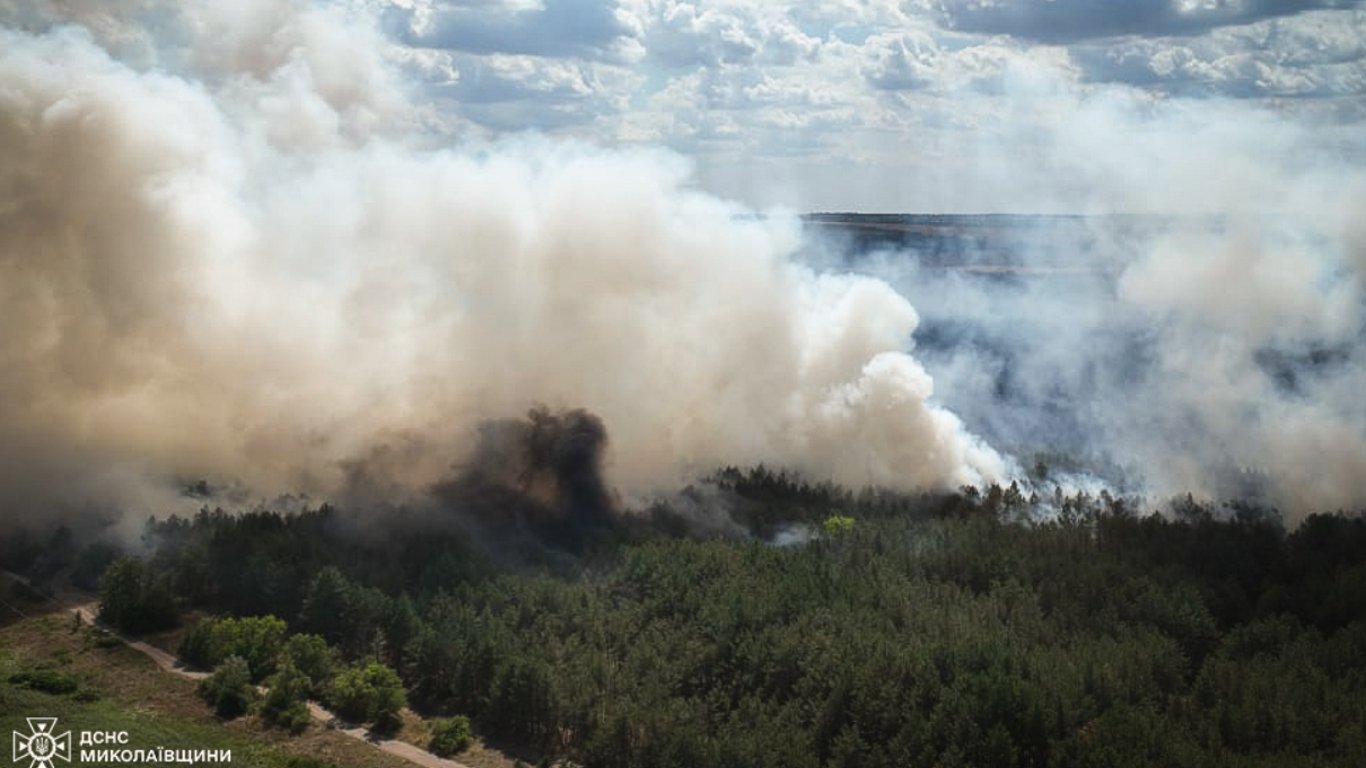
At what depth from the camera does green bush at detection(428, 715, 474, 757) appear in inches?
1486

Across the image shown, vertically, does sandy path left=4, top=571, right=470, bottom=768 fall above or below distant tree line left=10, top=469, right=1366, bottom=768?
below

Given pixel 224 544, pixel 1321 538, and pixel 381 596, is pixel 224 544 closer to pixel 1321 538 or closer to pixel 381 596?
pixel 381 596

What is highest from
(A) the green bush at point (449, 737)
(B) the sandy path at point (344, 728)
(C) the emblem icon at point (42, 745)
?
(C) the emblem icon at point (42, 745)

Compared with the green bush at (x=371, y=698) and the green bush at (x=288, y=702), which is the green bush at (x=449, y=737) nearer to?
the green bush at (x=371, y=698)

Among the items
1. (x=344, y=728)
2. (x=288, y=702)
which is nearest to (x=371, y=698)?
(x=344, y=728)

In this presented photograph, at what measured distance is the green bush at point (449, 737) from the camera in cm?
3775

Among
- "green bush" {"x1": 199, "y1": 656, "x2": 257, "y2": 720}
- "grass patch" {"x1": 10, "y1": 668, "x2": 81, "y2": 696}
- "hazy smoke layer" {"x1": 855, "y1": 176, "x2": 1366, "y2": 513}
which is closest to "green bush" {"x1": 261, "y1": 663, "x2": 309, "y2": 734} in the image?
"green bush" {"x1": 199, "y1": 656, "x2": 257, "y2": 720}

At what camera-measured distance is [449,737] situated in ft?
125

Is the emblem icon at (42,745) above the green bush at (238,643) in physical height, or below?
above

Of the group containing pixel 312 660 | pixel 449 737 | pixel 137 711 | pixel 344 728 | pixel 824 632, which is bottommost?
pixel 344 728

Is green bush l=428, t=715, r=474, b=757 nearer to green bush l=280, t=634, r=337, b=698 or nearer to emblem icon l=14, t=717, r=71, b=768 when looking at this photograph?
green bush l=280, t=634, r=337, b=698

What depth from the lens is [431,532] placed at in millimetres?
54062

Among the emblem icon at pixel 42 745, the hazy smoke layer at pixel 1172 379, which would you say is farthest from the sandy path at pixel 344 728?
the hazy smoke layer at pixel 1172 379

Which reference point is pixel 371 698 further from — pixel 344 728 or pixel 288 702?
pixel 288 702
